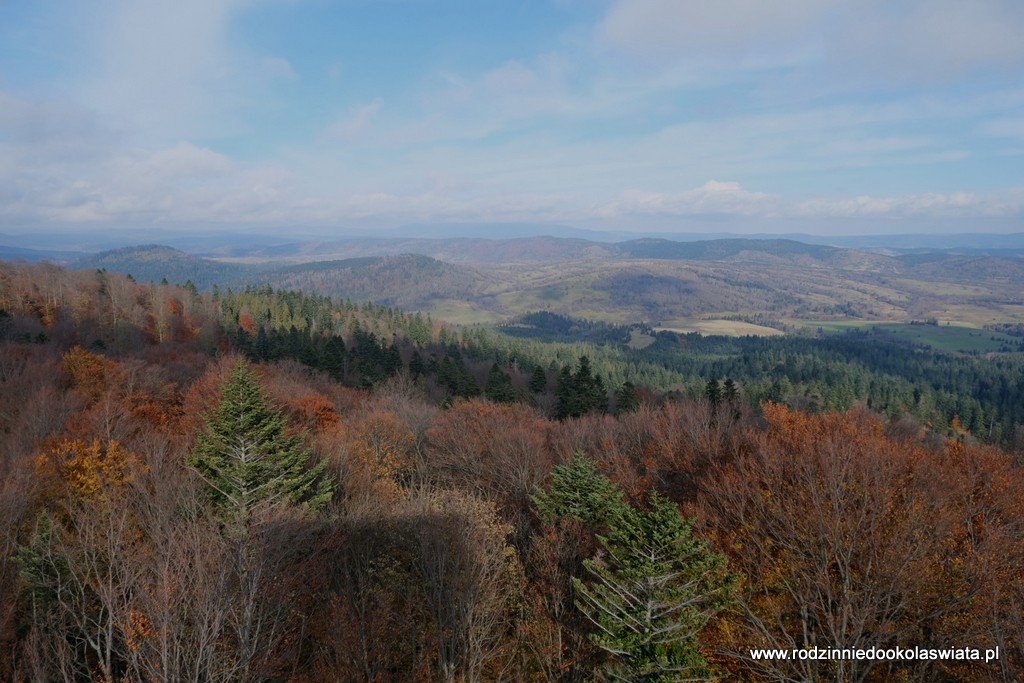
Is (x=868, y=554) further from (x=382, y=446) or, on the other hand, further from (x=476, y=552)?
(x=382, y=446)

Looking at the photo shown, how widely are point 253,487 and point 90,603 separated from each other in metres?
7.90

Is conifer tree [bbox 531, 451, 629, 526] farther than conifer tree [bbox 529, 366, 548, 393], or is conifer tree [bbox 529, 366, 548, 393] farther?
conifer tree [bbox 529, 366, 548, 393]

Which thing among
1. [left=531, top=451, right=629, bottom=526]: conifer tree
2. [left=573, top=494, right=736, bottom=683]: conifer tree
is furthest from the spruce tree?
[left=573, top=494, right=736, bottom=683]: conifer tree

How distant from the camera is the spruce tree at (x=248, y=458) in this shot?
23.1 m

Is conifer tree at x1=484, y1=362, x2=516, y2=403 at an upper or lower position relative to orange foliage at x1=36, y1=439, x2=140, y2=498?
lower

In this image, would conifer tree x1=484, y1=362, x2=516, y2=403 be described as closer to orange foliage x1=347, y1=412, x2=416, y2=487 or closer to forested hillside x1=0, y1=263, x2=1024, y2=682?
orange foliage x1=347, y1=412, x2=416, y2=487

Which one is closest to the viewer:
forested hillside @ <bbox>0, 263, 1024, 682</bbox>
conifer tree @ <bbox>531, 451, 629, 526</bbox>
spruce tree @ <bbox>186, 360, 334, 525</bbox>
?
forested hillside @ <bbox>0, 263, 1024, 682</bbox>

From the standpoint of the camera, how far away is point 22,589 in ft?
53.6

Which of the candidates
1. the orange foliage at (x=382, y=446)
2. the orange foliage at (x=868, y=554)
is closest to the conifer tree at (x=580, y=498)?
the orange foliage at (x=868, y=554)

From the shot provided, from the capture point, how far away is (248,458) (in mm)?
24500

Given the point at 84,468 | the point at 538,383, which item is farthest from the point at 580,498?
the point at 538,383

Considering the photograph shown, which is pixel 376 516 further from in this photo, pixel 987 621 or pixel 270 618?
pixel 987 621

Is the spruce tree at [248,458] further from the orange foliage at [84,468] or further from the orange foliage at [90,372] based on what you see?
the orange foliage at [90,372]

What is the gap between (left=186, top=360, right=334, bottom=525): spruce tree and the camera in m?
23.1
